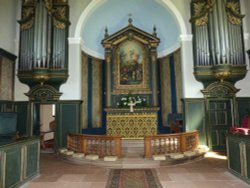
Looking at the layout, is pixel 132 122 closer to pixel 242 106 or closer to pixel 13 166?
pixel 242 106

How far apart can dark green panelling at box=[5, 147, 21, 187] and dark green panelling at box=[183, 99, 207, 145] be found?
5.71m

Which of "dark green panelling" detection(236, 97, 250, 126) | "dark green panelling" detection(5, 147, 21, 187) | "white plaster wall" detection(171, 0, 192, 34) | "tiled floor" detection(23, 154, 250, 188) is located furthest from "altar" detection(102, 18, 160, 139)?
"dark green panelling" detection(5, 147, 21, 187)

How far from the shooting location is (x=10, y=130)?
641 cm

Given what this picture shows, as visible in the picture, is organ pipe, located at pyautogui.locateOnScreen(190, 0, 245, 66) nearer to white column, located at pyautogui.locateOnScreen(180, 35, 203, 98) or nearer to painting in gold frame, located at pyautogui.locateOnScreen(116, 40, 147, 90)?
white column, located at pyautogui.locateOnScreen(180, 35, 203, 98)

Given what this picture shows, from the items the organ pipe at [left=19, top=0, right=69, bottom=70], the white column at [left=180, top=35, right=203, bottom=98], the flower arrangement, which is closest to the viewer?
the organ pipe at [left=19, top=0, right=69, bottom=70]

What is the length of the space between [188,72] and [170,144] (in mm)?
3140

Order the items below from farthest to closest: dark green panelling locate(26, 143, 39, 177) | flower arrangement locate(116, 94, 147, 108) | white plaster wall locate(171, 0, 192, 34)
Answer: flower arrangement locate(116, 94, 147, 108) → white plaster wall locate(171, 0, 192, 34) → dark green panelling locate(26, 143, 39, 177)

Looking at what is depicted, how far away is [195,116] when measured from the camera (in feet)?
26.2

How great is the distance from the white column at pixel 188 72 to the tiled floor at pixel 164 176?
8.79 feet

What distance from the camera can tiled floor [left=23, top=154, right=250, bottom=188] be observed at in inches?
173

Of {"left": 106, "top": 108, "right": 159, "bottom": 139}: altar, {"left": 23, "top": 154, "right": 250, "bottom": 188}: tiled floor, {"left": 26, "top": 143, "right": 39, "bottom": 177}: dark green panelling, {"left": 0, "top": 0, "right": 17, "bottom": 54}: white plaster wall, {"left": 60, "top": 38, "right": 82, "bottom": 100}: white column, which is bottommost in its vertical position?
Result: {"left": 23, "top": 154, "right": 250, "bottom": 188}: tiled floor

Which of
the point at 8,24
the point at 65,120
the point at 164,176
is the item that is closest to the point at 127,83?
the point at 65,120

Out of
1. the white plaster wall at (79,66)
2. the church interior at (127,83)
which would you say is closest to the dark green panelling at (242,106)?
the church interior at (127,83)

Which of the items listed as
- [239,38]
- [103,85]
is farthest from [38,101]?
[239,38]
